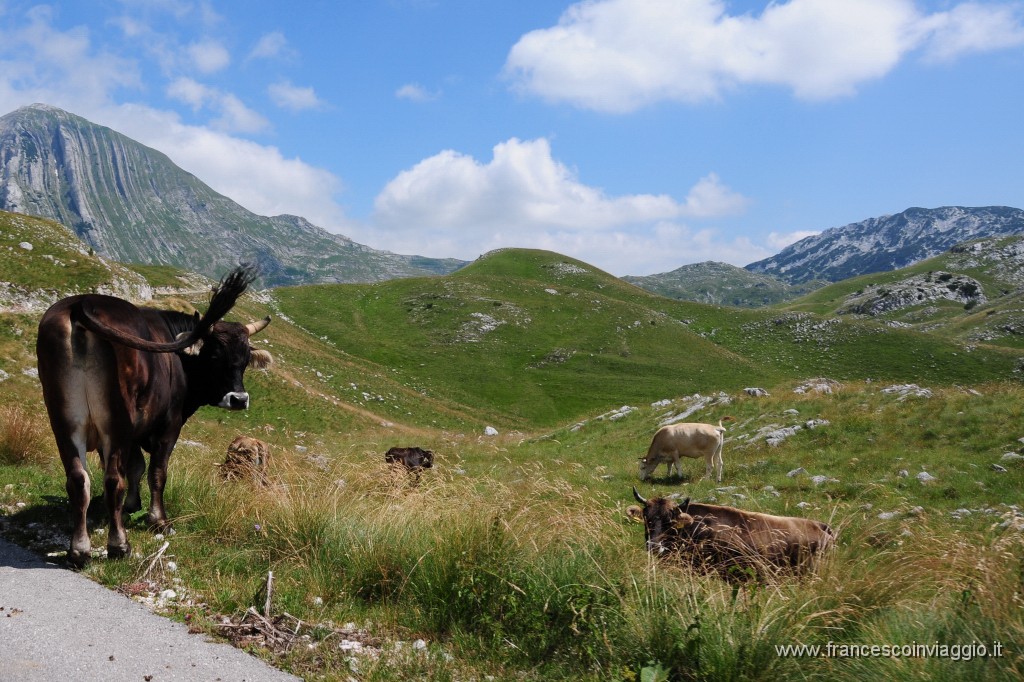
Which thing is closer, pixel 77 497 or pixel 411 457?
pixel 77 497

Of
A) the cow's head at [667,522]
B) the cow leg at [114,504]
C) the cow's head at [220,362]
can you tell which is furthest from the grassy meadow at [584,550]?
the cow's head at [220,362]

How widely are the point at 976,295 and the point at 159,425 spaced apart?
18835cm

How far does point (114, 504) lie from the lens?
250 inches

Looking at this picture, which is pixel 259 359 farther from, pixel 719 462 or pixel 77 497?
pixel 719 462

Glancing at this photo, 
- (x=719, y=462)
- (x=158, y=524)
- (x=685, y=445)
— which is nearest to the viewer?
(x=158, y=524)

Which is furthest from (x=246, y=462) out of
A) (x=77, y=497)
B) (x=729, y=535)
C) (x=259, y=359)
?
(x=729, y=535)

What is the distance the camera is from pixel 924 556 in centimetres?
627

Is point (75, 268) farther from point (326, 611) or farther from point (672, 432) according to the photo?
point (326, 611)

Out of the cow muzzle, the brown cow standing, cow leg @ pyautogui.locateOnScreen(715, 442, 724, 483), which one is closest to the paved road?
the brown cow standing

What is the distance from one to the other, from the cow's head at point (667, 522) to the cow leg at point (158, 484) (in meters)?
5.97

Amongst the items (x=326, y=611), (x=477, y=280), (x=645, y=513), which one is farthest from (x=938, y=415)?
(x=477, y=280)

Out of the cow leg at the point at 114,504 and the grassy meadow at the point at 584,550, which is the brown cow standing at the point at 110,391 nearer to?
the cow leg at the point at 114,504

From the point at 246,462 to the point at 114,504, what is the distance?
4.53 m

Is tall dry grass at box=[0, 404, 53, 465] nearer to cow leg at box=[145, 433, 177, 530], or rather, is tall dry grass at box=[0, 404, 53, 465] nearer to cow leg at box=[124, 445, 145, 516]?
cow leg at box=[124, 445, 145, 516]
